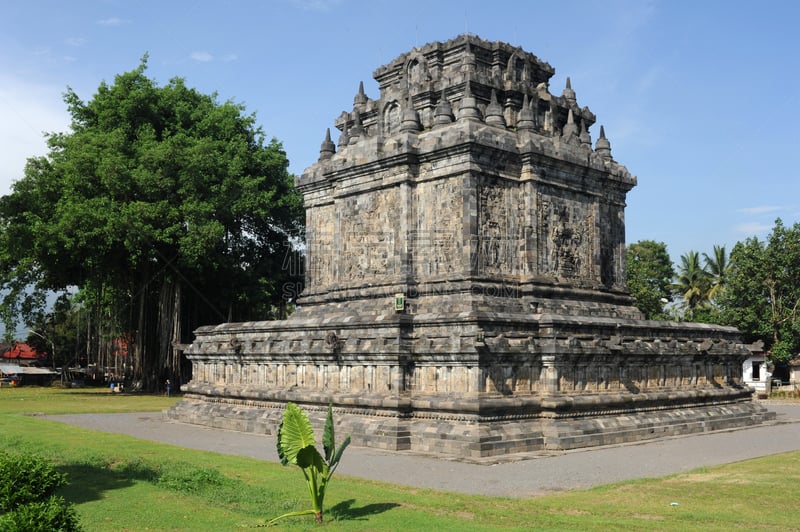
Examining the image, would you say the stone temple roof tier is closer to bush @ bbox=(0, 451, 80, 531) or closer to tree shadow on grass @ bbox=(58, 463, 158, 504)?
tree shadow on grass @ bbox=(58, 463, 158, 504)

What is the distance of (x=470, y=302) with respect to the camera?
19.3 metres

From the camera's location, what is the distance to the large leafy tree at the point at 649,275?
4738cm

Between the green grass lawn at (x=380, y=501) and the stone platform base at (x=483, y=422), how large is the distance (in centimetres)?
199

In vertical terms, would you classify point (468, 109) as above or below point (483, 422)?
above

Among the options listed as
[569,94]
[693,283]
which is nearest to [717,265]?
[693,283]

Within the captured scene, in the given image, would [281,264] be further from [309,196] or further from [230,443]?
[230,443]

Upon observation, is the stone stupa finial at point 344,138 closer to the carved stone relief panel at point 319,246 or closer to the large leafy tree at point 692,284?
the carved stone relief panel at point 319,246

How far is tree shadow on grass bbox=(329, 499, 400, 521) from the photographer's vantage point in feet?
33.4

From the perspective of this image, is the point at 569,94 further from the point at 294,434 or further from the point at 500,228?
the point at 294,434

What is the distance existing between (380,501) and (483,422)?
569 centimetres

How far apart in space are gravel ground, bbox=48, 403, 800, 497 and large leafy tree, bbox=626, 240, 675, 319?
25419 mm

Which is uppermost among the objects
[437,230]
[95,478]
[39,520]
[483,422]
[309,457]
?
[437,230]

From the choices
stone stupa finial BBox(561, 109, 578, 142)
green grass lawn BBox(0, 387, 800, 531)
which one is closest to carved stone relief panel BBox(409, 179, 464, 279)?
stone stupa finial BBox(561, 109, 578, 142)

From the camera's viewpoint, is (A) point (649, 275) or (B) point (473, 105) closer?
(B) point (473, 105)
